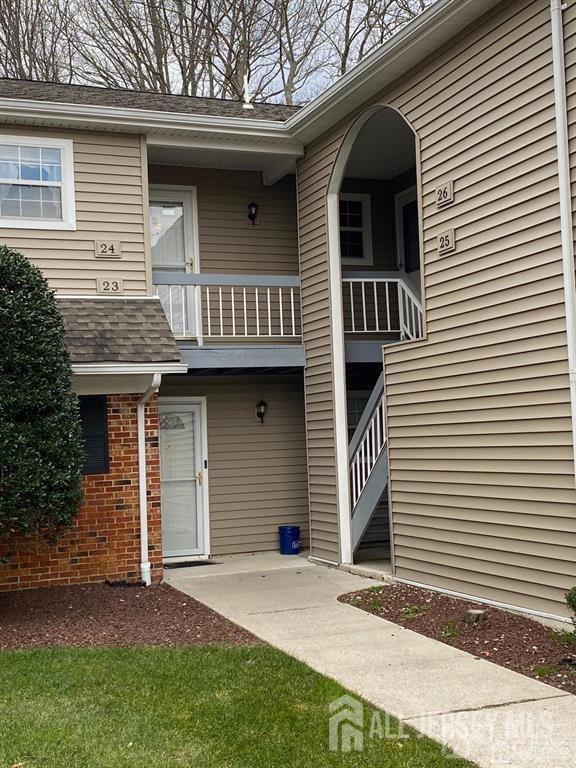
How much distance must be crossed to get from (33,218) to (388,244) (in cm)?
507

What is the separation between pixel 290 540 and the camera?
11.1 meters

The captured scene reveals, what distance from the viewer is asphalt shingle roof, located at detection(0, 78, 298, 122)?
33.8ft

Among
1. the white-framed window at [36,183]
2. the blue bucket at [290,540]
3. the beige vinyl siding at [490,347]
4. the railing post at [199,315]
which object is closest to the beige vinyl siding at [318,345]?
the blue bucket at [290,540]

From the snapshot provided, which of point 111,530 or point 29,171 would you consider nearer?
point 111,530

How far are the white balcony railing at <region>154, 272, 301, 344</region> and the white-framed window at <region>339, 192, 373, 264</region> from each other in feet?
4.59

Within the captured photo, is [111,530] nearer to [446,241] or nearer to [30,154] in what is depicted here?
[30,154]

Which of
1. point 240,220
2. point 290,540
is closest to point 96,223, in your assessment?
point 240,220

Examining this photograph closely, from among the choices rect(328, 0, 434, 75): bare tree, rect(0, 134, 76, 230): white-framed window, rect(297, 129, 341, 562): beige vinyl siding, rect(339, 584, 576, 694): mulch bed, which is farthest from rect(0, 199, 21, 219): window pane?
rect(328, 0, 434, 75): bare tree

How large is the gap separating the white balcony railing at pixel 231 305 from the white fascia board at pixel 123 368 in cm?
147

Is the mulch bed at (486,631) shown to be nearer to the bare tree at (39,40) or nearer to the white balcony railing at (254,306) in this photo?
the white balcony railing at (254,306)

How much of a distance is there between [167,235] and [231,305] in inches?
48.2

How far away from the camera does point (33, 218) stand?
30.9ft

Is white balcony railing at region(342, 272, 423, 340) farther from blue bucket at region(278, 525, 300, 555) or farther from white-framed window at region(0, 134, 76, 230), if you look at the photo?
white-framed window at region(0, 134, 76, 230)

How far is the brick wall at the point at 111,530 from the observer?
8875 mm
